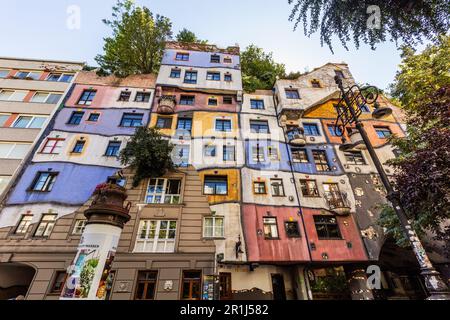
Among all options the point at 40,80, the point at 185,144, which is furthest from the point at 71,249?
the point at 40,80

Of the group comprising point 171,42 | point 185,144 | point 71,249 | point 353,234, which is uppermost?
point 171,42

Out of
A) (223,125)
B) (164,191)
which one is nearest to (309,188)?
(223,125)

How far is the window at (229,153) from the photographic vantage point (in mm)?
17781

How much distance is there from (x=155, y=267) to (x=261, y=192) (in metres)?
8.89

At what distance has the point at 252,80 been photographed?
80.7 feet

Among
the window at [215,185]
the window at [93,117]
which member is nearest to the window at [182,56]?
the window at [93,117]

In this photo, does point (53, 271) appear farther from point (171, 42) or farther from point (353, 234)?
point (171, 42)

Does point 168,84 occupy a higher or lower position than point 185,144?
higher

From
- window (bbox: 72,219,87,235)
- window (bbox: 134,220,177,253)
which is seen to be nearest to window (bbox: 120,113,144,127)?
window (bbox: 72,219,87,235)

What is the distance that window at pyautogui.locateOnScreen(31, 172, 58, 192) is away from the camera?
1530 cm

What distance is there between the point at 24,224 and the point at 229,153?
1497cm

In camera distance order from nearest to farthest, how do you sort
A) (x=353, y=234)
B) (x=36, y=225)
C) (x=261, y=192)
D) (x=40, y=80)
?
(x=36, y=225), (x=353, y=234), (x=261, y=192), (x=40, y=80)

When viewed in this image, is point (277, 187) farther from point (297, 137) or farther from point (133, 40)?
point (133, 40)

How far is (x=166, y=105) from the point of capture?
1967cm
